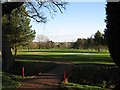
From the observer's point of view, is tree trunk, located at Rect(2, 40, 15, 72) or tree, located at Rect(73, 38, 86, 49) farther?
tree, located at Rect(73, 38, 86, 49)

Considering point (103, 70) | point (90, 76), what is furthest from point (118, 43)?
point (103, 70)

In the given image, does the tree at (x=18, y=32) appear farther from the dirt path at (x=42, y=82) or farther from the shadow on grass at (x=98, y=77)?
the dirt path at (x=42, y=82)

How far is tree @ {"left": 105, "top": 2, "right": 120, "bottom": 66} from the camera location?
15.6 m

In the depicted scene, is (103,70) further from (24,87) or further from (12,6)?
(24,87)

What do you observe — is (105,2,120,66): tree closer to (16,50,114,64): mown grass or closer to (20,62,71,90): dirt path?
(20,62,71,90): dirt path

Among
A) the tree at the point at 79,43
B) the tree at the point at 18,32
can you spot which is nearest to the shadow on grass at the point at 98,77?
the tree at the point at 18,32

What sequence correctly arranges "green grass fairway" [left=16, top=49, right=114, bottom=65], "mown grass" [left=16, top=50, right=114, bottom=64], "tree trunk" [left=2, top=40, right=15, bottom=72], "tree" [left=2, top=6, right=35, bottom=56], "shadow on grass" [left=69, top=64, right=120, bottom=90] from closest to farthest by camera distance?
"shadow on grass" [left=69, top=64, right=120, bottom=90] → "tree trunk" [left=2, top=40, right=15, bottom=72] → "green grass fairway" [left=16, top=49, right=114, bottom=65] → "mown grass" [left=16, top=50, right=114, bottom=64] → "tree" [left=2, top=6, right=35, bottom=56]

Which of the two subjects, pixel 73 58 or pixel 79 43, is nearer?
pixel 73 58

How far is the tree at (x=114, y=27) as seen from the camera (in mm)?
15602

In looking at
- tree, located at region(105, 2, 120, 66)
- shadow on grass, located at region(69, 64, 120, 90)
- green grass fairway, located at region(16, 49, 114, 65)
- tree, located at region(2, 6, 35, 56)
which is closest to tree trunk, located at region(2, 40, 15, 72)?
shadow on grass, located at region(69, 64, 120, 90)

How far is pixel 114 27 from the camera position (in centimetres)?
1583

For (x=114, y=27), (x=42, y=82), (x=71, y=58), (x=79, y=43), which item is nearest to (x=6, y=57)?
(x=42, y=82)

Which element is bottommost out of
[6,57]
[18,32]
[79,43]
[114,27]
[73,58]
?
[73,58]

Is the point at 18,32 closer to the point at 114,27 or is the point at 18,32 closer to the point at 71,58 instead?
the point at 71,58
